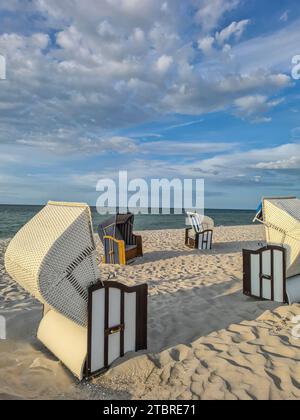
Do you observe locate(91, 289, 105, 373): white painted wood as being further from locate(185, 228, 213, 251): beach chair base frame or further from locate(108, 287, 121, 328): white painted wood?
locate(185, 228, 213, 251): beach chair base frame

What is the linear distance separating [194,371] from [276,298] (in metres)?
3.17

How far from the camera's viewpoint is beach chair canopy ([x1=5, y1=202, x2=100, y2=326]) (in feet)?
10.9

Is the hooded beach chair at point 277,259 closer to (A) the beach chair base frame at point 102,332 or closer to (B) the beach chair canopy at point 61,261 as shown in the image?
(A) the beach chair base frame at point 102,332

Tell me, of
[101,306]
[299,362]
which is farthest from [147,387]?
[299,362]

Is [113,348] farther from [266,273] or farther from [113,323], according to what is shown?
[266,273]

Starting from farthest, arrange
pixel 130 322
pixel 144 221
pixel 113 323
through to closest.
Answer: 1. pixel 144 221
2. pixel 130 322
3. pixel 113 323

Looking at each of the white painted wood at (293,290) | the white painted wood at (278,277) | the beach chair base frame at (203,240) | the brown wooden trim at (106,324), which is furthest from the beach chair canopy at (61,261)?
the beach chair base frame at (203,240)

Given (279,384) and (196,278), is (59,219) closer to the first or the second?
(279,384)

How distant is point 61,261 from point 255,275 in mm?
4484

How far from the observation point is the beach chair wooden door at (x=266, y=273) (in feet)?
19.8

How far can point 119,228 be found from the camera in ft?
39.0

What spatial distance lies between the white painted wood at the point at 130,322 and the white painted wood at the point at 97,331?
14.8 inches

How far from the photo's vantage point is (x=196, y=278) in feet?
27.6

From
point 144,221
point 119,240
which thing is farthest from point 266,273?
point 144,221
